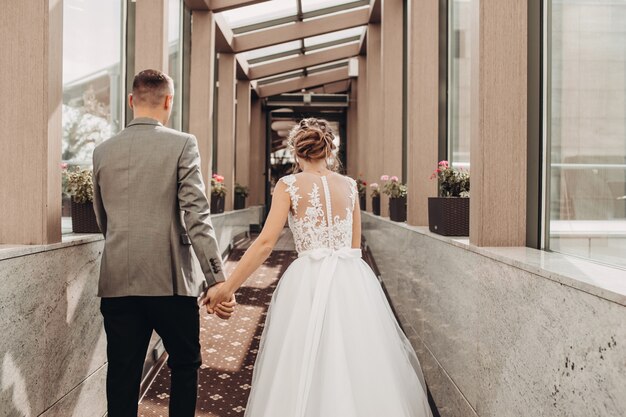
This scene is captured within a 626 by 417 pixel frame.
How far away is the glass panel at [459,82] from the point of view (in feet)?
15.2

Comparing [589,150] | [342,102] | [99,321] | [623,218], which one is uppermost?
[342,102]

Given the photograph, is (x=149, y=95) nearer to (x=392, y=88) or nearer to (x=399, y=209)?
(x=399, y=209)

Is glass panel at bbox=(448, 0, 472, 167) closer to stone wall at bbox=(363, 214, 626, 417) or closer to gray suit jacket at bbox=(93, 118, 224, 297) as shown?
stone wall at bbox=(363, 214, 626, 417)

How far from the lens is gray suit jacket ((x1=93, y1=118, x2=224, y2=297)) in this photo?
2.19 metres

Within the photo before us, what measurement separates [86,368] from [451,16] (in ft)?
14.2

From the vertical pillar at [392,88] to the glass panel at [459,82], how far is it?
2228mm

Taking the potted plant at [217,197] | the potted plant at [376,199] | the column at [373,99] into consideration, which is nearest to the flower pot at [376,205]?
the potted plant at [376,199]

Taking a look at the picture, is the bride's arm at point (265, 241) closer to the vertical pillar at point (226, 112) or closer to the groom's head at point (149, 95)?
the groom's head at point (149, 95)

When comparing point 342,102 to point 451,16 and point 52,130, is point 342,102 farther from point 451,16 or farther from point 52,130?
point 52,130

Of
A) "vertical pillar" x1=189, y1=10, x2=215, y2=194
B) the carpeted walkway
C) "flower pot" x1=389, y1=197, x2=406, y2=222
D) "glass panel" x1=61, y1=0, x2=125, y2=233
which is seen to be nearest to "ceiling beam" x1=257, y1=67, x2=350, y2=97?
"vertical pillar" x1=189, y1=10, x2=215, y2=194

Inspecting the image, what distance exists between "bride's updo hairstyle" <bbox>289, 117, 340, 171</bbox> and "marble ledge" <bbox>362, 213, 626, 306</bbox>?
78cm

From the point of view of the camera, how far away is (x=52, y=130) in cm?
239


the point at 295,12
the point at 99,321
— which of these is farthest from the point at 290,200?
→ the point at 295,12

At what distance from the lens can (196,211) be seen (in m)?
2.19
